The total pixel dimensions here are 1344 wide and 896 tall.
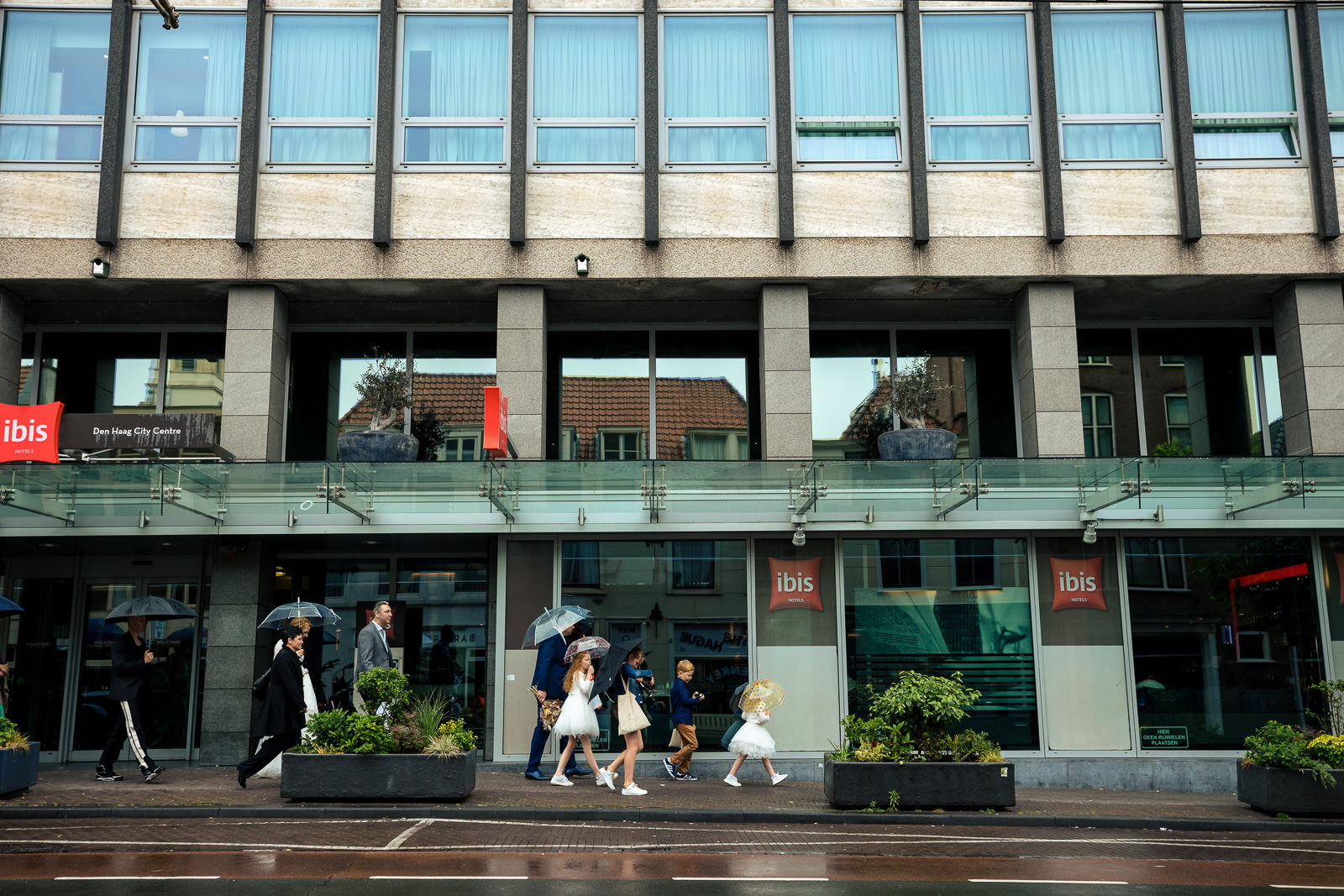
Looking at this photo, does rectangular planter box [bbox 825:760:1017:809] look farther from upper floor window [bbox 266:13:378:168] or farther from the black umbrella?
upper floor window [bbox 266:13:378:168]

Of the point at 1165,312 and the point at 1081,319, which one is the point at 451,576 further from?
the point at 1165,312

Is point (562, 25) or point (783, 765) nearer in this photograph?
point (783, 765)

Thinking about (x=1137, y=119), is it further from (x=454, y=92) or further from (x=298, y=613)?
(x=298, y=613)

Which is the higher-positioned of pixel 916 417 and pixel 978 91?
pixel 978 91

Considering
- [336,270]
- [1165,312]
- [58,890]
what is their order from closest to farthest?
Result: [58,890], [336,270], [1165,312]

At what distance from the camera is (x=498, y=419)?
1570cm

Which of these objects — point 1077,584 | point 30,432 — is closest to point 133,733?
point 30,432

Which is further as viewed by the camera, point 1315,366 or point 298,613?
point 1315,366

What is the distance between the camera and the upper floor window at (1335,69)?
1795 cm

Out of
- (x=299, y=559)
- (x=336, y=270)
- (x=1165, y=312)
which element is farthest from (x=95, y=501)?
(x=1165, y=312)

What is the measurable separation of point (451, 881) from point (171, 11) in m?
9.03

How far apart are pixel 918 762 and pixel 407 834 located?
17.2 ft

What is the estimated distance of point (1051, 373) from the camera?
17531 mm

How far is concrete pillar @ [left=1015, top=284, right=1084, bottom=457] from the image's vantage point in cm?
1731
